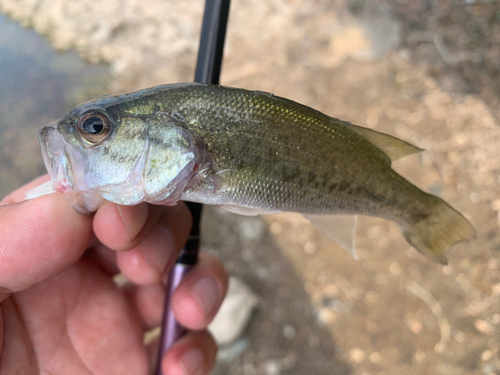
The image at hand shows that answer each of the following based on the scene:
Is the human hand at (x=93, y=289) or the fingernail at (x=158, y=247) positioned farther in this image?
the fingernail at (x=158, y=247)

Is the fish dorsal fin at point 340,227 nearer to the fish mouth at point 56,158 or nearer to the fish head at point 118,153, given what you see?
the fish head at point 118,153

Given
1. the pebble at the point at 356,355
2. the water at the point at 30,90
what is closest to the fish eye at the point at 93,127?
the pebble at the point at 356,355

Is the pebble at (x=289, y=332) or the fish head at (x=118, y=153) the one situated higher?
the fish head at (x=118, y=153)

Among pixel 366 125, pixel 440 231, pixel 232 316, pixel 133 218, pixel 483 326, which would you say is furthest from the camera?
pixel 366 125

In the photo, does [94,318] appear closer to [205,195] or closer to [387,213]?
[205,195]

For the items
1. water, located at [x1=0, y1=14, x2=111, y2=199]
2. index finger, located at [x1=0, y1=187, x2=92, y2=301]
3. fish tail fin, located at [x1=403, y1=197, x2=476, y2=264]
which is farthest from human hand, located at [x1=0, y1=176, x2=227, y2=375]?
water, located at [x1=0, y1=14, x2=111, y2=199]

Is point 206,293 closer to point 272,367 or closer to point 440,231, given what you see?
point 440,231

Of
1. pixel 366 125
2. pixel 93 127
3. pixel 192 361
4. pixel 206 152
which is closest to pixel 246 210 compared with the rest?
pixel 206 152
